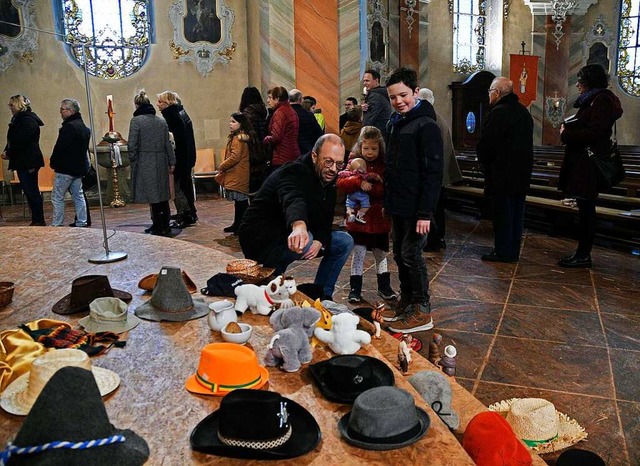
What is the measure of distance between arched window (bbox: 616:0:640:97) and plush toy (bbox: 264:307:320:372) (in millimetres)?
19572

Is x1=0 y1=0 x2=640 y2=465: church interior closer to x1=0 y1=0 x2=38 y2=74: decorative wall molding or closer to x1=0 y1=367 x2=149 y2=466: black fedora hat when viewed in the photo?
x1=0 y1=0 x2=38 y2=74: decorative wall molding

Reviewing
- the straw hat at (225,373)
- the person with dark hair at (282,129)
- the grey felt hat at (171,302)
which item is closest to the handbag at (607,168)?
the person with dark hair at (282,129)

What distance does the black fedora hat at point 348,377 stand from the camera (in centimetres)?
171

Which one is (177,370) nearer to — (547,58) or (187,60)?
(187,60)

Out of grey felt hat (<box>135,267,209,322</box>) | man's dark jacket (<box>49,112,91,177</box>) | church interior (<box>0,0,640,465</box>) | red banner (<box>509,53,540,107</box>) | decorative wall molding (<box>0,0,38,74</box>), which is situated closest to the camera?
church interior (<box>0,0,640,465</box>)

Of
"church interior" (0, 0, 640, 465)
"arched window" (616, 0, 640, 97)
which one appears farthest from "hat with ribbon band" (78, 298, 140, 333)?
"arched window" (616, 0, 640, 97)

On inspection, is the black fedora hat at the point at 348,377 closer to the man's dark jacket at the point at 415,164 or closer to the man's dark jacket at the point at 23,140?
the man's dark jacket at the point at 415,164

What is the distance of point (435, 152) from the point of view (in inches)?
148

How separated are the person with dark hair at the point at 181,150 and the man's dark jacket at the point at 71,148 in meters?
1.09

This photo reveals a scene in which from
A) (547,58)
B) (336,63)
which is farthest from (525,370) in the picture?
(547,58)

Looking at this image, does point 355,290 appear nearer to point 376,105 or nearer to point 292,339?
point 292,339

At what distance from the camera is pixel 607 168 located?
532 centimetres

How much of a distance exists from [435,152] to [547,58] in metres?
15.7

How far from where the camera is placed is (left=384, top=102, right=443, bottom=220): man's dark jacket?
3.77 m
